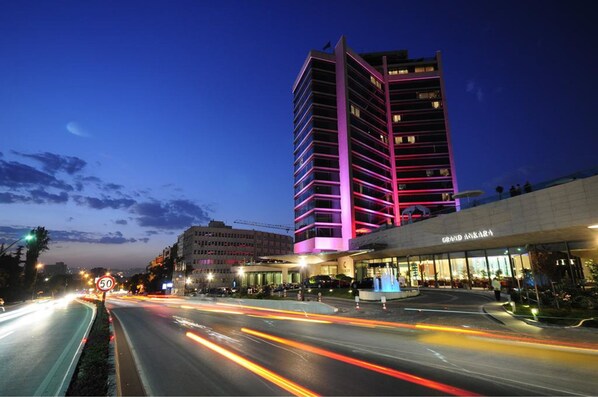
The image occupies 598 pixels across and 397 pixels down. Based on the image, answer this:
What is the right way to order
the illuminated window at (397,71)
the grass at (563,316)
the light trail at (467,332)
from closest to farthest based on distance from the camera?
the light trail at (467,332) < the grass at (563,316) < the illuminated window at (397,71)

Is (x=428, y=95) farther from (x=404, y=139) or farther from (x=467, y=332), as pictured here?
(x=467, y=332)

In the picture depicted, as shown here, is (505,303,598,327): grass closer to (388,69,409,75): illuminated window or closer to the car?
the car

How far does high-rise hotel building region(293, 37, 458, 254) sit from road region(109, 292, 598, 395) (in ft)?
226

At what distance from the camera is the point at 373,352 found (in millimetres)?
11930

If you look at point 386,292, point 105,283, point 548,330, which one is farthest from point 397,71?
point 105,283

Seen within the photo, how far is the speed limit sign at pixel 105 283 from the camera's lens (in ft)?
44.7

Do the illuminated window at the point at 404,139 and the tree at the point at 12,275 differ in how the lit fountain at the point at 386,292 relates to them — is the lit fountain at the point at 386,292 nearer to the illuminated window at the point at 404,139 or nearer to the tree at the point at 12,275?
the illuminated window at the point at 404,139

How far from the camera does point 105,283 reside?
549 inches

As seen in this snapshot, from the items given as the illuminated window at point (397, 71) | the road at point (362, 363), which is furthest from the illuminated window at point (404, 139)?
the road at point (362, 363)

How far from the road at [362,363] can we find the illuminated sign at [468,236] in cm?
2613

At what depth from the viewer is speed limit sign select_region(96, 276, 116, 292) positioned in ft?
44.7

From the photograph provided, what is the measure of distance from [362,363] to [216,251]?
449 feet

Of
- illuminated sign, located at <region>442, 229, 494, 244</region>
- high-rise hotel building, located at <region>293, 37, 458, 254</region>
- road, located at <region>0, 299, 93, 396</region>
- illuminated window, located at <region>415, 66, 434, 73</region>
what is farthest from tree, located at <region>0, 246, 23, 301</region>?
illuminated window, located at <region>415, 66, 434, 73</region>

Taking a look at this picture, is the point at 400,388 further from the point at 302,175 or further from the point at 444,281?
the point at 302,175
